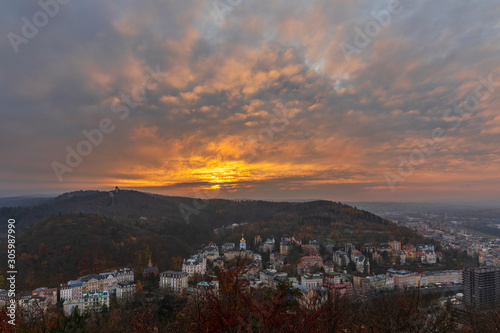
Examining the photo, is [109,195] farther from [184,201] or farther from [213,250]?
[213,250]

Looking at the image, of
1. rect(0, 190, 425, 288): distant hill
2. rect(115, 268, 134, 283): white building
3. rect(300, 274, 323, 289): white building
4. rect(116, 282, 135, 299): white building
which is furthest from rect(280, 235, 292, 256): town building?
rect(116, 282, 135, 299): white building

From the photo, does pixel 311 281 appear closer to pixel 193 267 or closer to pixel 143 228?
pixel 193 267

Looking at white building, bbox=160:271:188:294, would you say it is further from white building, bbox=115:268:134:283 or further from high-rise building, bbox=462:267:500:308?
high-rise building, bbox=462:267:500:308

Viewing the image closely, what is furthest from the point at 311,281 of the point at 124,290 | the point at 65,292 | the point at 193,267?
the point at 65,292

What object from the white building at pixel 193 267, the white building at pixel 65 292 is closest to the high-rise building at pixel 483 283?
the white building at pixel 193 267

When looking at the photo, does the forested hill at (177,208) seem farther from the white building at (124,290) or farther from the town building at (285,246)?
the white building at (124,290)

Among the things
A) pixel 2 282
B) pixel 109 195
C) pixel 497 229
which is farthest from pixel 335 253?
pixel 109 195

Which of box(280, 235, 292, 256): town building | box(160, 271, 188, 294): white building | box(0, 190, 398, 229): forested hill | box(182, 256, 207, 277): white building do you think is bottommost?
box(280, 235, 292, 256): town building

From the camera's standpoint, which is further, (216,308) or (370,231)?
(370,231)
